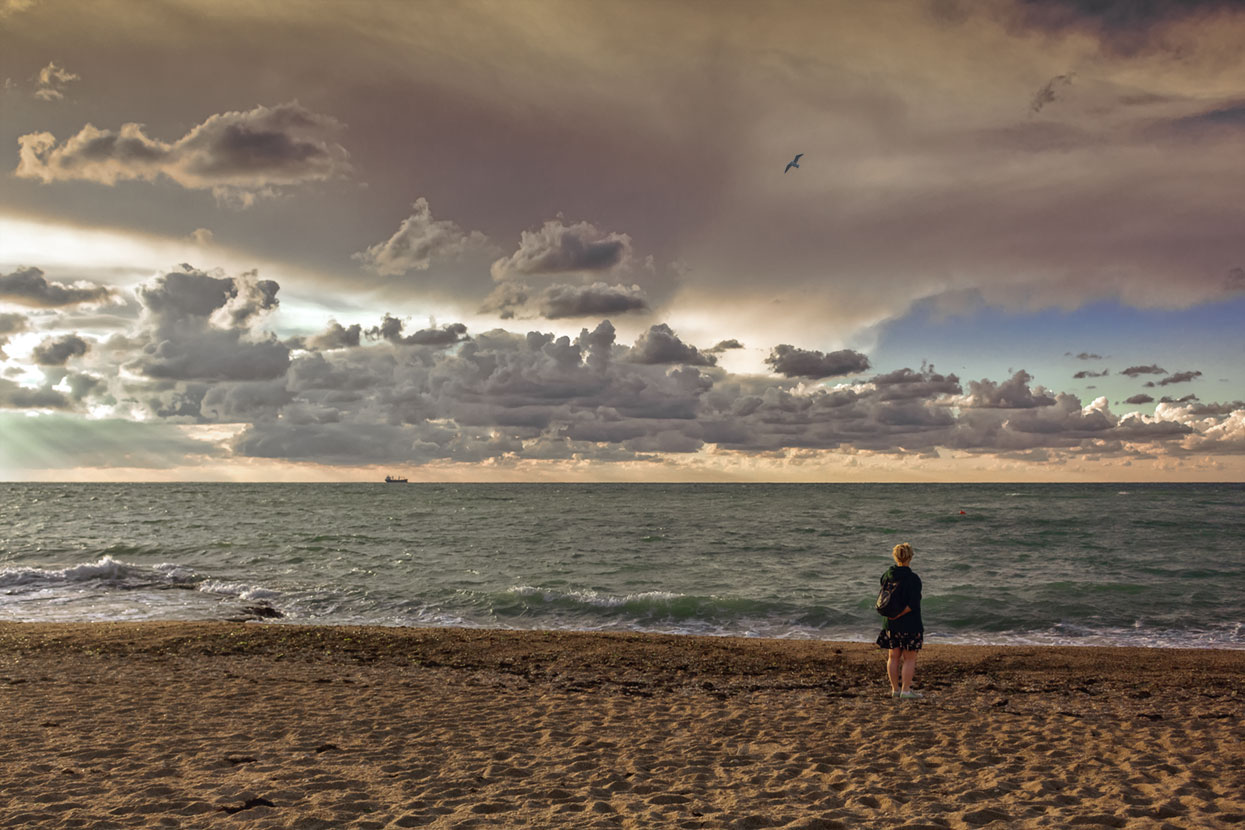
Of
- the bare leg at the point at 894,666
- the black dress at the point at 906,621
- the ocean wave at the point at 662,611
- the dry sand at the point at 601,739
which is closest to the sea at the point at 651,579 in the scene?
the ocean wave at the point at 662,611

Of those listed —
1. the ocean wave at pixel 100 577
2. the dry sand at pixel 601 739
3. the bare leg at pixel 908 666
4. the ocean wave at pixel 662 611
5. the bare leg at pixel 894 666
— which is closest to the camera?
the dry sand at pixel 601 739

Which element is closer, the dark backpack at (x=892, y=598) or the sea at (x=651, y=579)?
the dark backpack at (x=892, y=598)

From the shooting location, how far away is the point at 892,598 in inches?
431

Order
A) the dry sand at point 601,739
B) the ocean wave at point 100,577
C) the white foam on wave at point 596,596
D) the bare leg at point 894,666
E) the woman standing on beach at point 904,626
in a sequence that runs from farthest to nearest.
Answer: the ocean wave at point 100,577 → the white foam on wave at point 596,596 → the bare leg at point 894,666 → the woman standing on beach at point 904,626 → the dry sand at point 601,739

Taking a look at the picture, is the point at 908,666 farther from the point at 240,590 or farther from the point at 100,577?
the point at 100,577

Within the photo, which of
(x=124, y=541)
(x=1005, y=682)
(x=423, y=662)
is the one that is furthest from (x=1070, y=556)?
(x=124, y=541)

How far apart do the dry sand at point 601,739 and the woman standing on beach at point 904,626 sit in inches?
17.0

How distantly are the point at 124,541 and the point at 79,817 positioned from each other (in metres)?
39.4

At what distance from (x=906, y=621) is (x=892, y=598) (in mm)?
440

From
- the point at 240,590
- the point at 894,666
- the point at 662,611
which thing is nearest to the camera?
the point at 894,666

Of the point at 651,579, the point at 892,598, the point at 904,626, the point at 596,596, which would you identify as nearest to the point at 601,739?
the point at 892,598

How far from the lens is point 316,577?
27906 mm

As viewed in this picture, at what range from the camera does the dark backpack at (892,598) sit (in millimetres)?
10898

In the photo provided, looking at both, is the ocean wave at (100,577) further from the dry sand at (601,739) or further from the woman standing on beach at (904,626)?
the woman standing on beach at (904,626)
